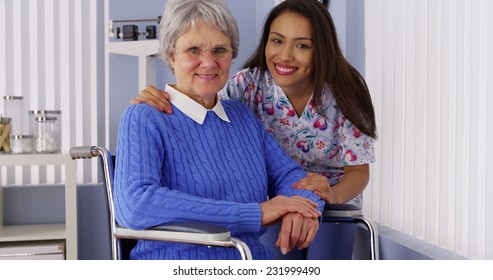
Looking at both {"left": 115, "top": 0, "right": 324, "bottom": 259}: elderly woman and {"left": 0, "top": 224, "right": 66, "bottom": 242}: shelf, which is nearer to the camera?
{"left": 115, "top": 0, "right": 324, "bottom": 259}: elderly woman

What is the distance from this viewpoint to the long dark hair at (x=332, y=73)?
2115 millimetres

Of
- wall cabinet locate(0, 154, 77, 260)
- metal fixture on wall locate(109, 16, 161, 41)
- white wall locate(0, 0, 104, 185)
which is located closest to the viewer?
wall cabinet locate(0, 154, 77, 260)

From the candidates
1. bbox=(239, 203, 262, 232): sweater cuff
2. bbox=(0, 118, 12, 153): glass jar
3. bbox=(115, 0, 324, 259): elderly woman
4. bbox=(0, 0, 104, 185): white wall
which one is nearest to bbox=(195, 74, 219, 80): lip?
bbox=(115, 0, 324, 259): elderly woman

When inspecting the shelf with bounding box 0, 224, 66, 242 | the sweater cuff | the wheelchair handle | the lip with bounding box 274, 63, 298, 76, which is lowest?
the shelf with bounding box 0, 224, 66, 242

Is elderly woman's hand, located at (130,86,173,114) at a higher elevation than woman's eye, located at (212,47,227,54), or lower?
lower

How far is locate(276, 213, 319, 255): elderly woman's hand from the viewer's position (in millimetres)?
1666

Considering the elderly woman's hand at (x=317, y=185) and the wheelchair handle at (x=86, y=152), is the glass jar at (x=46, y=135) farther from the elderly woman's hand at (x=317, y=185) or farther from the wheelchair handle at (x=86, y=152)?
the elderly woman's hand at (x=317, y=185)

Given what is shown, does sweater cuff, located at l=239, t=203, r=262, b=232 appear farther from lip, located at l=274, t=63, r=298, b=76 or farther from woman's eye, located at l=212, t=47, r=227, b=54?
lip, located at l=274, t=63, r=298, b=76

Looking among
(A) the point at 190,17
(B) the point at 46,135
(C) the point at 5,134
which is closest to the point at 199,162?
(A) the point at 190,17

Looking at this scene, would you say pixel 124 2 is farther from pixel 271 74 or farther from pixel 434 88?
pixel 434 88

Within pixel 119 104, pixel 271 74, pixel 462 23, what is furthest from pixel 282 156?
pixel 119 104

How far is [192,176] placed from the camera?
67.8 inches

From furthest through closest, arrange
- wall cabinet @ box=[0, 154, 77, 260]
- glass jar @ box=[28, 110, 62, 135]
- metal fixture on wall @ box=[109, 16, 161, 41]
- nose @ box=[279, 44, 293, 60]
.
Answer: metal fixture on wall @ box=[109, 16, 161, 41]
glass jar @ box=[28, 110, 62, 135]
wall cabinet @ box=[0, 154, 77, 260]
nose @ box=[279, 44, 293, 60]

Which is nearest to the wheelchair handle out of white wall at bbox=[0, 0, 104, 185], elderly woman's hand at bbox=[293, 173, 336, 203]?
elderly woman's hand at bbox=[293, 173, 336, 203]
